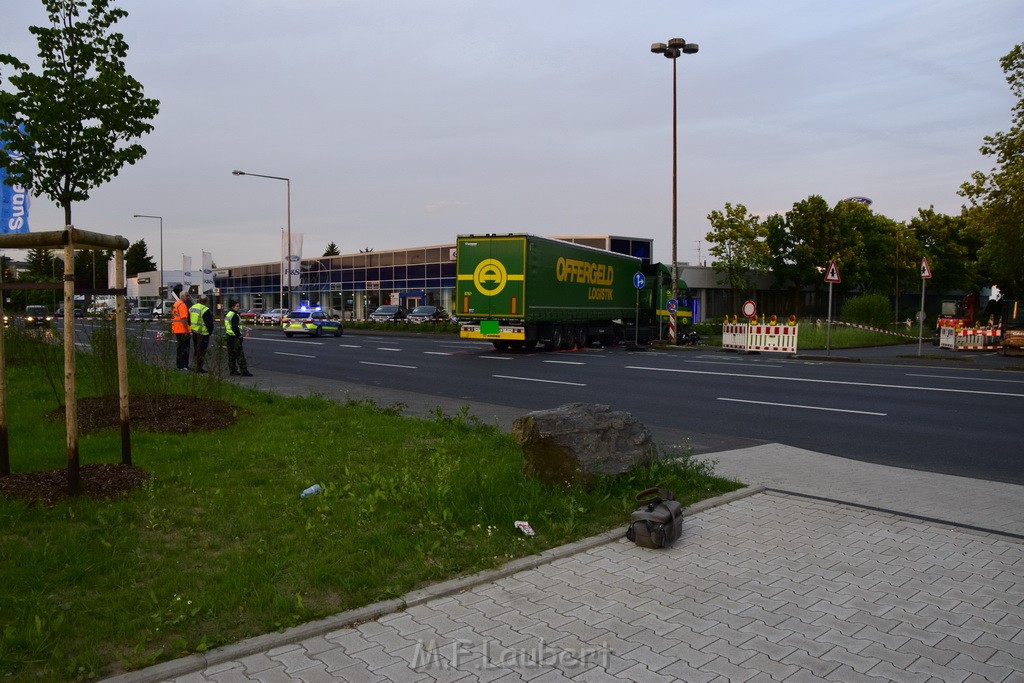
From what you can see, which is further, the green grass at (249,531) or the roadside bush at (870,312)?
the roadside bush at (870,312)

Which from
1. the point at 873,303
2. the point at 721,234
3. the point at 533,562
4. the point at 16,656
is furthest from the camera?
the point at 721,234

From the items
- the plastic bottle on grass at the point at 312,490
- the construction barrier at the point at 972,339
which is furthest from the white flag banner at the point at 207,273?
the plastic bottle on grass at the point at 312,490

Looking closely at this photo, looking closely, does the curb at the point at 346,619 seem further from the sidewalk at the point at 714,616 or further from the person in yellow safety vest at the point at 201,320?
the person in yellow safety vest at the point at 201,320

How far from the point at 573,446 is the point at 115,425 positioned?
5.28 meters

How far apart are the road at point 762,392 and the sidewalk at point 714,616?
3273 mm

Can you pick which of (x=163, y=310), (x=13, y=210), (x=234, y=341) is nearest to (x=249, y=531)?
(x=13, y=210)

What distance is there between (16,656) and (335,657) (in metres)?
1.37

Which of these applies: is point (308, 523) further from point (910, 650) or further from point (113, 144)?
point (113, 144)

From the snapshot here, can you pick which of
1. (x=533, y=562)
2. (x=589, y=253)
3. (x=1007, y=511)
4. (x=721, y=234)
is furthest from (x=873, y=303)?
(x=533, y=562)

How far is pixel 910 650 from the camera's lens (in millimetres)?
3689

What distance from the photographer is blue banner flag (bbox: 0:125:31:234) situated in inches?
463

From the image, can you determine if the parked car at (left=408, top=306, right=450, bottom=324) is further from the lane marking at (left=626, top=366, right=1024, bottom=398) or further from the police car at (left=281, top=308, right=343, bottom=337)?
the lane marking at (left=626, top=366, right=1024, bottom=398)

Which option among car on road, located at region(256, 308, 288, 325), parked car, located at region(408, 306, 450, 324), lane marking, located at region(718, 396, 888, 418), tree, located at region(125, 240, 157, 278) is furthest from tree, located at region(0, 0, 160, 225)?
tree, located at region(125, 240, 157, 278)

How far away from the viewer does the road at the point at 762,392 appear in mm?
9578
